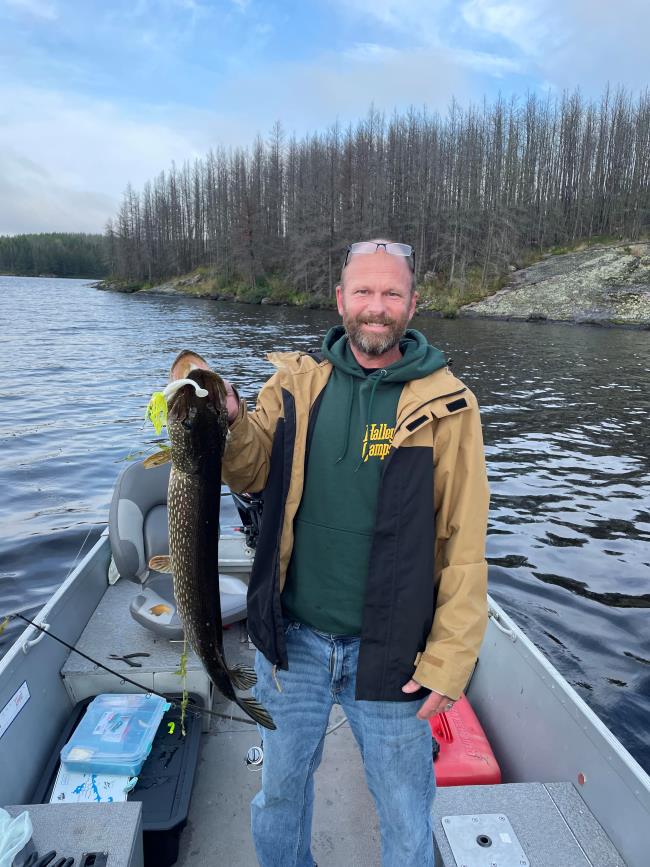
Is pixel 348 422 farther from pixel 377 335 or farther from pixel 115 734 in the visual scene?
pixel 115 734

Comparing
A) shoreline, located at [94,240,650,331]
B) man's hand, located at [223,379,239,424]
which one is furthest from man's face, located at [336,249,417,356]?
shoreline, located at [94,240,650,331]

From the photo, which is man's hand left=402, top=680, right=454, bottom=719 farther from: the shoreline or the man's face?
the shoreline

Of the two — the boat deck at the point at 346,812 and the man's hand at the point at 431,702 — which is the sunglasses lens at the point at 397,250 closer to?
the man's hand at the point at 431,702

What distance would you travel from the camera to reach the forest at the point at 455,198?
2105 inches

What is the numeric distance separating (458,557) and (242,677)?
1.10 meters

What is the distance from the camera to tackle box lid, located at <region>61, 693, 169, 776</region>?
121 inches

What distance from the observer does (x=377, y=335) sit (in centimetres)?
230

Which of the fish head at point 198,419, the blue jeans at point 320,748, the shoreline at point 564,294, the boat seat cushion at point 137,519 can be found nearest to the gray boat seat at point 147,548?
the boat seat cushion at point 137,519

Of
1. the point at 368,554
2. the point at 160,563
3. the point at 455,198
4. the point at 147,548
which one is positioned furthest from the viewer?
the point at 455,198

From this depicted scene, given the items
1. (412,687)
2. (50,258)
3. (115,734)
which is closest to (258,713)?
(412,687)

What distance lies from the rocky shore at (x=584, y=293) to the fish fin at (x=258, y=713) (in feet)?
126

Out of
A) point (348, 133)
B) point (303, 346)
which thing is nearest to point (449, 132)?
point (348, 133)

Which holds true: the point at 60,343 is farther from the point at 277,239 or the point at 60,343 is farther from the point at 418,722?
the point at 277,239

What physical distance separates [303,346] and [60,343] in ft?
35.8
